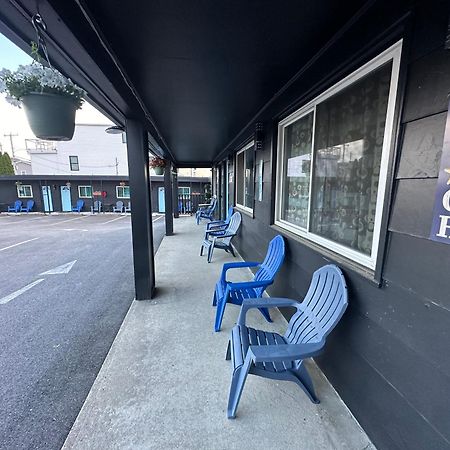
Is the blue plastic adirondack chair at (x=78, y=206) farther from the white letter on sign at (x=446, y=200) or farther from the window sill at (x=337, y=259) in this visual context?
the white letter on sign at (x=446, y=200)

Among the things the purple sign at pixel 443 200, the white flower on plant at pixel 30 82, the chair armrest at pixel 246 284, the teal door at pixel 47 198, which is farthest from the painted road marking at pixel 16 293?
the teal door at pixel 47 198

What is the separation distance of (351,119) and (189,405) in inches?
80.6

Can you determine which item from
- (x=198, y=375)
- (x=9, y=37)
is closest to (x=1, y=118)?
(x=9, y=37)

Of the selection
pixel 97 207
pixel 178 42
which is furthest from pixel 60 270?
pixel 97 207

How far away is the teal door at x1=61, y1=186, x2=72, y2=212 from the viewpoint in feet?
44.5

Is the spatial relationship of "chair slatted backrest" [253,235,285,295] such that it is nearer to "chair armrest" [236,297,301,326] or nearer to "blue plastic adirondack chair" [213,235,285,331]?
"blue plastic adirondack chair" [213,235,285,331]

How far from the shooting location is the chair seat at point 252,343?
1.37 m

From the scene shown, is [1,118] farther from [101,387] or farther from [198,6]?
[101,387]

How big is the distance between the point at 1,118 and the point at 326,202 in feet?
7.67

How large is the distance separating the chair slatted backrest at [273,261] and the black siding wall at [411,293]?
0.92 m

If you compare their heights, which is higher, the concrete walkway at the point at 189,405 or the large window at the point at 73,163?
the large window at the point at 73,163

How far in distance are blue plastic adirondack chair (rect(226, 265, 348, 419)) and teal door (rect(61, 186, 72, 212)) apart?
1514 cm

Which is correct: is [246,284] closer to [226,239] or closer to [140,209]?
[140,209]

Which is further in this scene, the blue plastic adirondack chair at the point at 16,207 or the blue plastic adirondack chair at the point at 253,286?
the blue plastic adirondack chair at the point at 16,207
